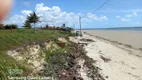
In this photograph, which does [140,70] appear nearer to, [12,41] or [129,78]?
[129,78]

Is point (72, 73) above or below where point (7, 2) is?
below

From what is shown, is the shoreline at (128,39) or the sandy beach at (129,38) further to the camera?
the sandy beach at (129,38)

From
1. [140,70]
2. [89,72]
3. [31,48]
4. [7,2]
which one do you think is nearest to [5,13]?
[7,2]

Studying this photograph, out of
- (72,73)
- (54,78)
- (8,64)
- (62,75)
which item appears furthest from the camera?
(72,73)

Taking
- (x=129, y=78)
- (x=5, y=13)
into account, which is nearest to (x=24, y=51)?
(x=129, y=78)

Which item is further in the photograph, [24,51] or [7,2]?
[24,51]

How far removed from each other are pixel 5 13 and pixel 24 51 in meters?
11.1

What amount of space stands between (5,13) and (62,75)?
9.19 metres

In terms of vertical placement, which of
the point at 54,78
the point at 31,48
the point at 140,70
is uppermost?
the point at 31,48

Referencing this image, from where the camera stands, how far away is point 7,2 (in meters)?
0.50

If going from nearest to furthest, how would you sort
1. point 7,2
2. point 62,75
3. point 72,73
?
point 7,2, point 62,75, point 72,73

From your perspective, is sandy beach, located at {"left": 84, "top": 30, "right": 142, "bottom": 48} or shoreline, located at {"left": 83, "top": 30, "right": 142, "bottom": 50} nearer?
shoreline, located at {"left": 83, "top": 30, "right": 142, "bottom": 50}

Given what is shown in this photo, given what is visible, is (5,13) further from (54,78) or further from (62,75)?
(62,75)

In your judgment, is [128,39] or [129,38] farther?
[129,38]
